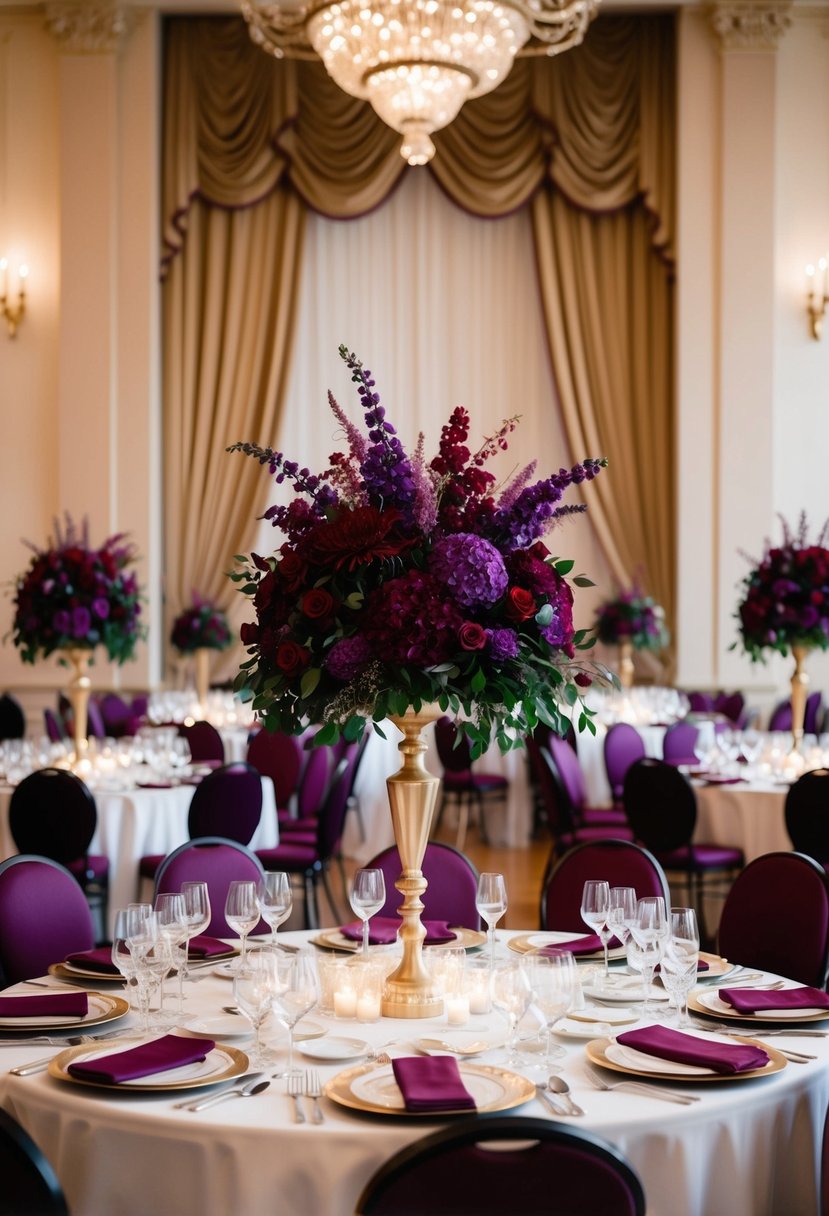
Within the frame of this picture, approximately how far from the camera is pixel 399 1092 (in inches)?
92.7

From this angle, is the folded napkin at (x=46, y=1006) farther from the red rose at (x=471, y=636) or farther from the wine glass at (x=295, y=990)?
the red rose at (x=471, y=636)

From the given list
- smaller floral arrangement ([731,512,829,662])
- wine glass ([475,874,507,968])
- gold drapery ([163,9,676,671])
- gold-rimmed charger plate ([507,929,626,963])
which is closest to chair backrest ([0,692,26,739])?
gold drapery ([163,9,676,671])

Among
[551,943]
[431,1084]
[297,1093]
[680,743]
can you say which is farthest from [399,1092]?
[680,743]

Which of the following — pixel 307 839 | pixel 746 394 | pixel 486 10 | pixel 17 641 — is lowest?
pixel 307 839

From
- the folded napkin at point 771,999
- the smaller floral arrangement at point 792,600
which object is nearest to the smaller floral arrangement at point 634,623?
the smaller floral arrangement at point 792,600

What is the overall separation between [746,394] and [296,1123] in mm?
8621

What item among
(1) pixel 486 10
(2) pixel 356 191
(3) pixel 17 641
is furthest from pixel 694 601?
(3) pixel 17 641

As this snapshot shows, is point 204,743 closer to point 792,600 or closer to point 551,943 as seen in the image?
point 792,600

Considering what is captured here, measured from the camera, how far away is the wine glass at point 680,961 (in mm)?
2707

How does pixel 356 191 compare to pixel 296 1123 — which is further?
pixel 356 191

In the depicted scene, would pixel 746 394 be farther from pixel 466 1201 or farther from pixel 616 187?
pixel 466 1201

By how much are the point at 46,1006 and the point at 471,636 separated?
1.13 metres

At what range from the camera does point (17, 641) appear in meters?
6.27

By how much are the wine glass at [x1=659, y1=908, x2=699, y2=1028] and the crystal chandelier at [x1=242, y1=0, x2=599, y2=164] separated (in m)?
5.14
